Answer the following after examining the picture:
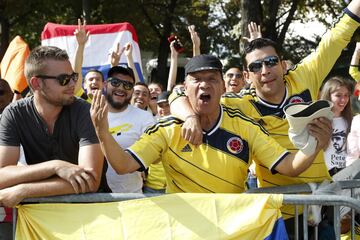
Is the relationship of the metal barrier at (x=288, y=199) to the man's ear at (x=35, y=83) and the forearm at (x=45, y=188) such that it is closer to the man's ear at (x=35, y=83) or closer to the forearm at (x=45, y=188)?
the forearm at (x=45, y=188)

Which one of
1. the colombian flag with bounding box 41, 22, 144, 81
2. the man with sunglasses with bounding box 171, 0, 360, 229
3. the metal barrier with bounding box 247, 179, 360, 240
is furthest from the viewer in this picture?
the colombian flag with bounding box 41, 22, 144, 81

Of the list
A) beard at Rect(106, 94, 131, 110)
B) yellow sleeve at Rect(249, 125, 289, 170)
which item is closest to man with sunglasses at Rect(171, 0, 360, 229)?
yellow sleeve at Rect(249, 125, 289, 170)

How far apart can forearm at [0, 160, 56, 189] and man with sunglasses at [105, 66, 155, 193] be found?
174 centimetres

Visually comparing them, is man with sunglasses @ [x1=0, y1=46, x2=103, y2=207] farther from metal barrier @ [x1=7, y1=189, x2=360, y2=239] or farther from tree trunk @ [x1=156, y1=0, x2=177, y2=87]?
tree trunk @ [x1=156, y1=0, x2=177, y2=87]

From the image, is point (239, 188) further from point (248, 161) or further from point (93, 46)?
point (93, 46)

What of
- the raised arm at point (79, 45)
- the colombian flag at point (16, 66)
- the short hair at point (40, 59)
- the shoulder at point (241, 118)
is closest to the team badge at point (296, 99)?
the shoulder at point (241, 118)

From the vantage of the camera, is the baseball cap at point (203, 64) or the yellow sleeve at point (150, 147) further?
the baseball cap at point (203, 64)

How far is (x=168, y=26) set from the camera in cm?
2741

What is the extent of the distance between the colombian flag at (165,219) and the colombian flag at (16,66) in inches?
214

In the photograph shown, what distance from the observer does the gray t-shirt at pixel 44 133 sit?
13.9ft

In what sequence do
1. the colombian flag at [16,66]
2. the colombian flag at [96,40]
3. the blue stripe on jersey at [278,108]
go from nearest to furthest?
the blue stripe on jersey at [278,108] < the colombian flag at [16,66] < the colombian flag at [96,40]

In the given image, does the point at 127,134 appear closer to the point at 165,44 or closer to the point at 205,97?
the point at 205,97

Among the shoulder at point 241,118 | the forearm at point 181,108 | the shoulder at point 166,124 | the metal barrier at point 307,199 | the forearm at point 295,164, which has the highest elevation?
the forearm at point 181,108

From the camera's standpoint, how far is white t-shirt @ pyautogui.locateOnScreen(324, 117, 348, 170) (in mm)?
6766
